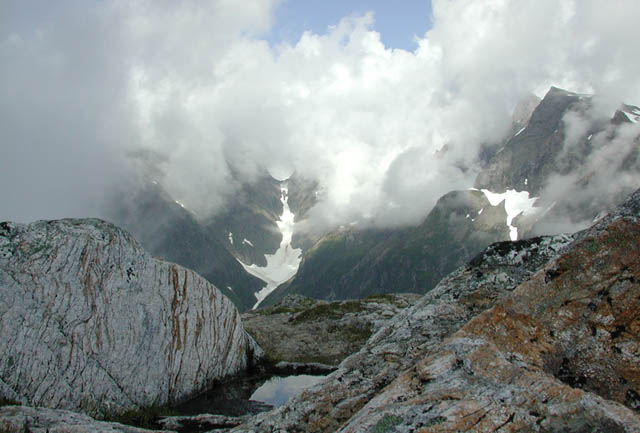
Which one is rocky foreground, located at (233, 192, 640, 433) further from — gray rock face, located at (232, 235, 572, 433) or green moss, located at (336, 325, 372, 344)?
green moss, located at (336, 325, 372, 344)

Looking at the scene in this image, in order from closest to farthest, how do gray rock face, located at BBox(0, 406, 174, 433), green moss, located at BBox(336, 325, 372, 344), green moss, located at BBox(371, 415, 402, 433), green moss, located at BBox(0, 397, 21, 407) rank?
green moss, located at BBox(371, 415, 402, 433)
gray rock face, located at BBox(0, 406, 174, 433)
green moss, located at BBox(0, 397, 21, 407)
green moss, located at BBox(336, 325, 372, 344)

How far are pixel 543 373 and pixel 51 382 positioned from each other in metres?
19.0

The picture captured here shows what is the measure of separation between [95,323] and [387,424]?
57.4 feet

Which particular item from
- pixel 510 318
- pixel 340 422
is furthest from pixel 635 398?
pixel 340 422

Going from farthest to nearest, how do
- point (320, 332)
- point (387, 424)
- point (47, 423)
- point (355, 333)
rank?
point (320, 332) < point (355, 333) < point (47, 423) < point (387, 424)

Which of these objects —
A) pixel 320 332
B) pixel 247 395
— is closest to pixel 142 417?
pixel 247 395

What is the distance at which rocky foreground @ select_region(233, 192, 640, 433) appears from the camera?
780cm

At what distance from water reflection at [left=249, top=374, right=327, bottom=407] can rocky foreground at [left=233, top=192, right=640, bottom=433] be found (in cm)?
999

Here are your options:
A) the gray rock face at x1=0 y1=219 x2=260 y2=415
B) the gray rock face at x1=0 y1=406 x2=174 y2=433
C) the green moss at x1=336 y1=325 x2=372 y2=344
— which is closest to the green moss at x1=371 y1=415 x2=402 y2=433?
the gray rock face at x1=0 y1=406 x2=174 y2=433

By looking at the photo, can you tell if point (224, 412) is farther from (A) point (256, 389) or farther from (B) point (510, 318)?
(B) point (510, 318)

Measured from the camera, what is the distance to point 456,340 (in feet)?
36.1

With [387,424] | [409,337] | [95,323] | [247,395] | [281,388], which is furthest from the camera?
[281,388]

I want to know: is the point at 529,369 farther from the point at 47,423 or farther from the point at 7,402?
the point at 7,402

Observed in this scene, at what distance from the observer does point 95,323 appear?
20.5m
